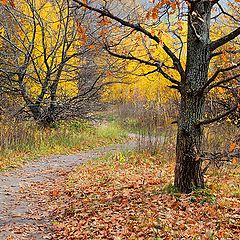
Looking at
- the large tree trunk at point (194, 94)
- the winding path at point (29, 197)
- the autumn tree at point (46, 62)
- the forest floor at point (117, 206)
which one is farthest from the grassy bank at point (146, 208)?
the autumn tree at point (46, 62)

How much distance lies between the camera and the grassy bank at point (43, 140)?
11.8 metres

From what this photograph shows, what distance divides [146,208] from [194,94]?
198cm

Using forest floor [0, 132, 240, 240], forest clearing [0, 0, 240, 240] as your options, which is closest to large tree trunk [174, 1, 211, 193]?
forest clearing [0, 0, 240, 240]

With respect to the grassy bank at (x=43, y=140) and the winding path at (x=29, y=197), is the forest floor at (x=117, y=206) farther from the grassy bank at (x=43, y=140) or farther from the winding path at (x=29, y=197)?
the grassy bank at (x=43, y=140)

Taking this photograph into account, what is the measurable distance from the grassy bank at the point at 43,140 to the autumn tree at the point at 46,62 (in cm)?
92

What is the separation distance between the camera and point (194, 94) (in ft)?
19.4

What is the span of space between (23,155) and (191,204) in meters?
7.61

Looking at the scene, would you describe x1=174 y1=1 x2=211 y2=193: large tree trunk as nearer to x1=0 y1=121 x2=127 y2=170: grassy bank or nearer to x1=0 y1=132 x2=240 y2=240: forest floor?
x1=0 y1=132 x2=240 y2=240: forest floor

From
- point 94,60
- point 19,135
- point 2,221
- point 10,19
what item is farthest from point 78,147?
point 2,221

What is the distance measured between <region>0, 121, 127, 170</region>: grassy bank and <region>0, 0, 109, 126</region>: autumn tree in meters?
0.92

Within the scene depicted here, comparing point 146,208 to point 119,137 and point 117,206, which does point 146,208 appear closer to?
point 117,206

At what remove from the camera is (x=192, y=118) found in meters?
5.94

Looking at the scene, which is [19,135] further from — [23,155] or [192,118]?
[192,118]

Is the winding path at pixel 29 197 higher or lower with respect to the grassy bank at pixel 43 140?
lower
